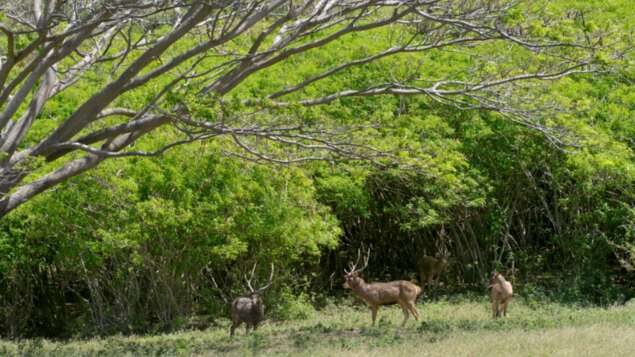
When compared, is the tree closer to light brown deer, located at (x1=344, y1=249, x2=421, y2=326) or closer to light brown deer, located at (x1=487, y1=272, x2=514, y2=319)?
light brown deer, located at (x1=344, y1=249, x2=421, y2=326)

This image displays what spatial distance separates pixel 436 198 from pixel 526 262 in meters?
3.05

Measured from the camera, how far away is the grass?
34.4 ft

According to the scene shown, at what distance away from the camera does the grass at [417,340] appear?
34.4 ft

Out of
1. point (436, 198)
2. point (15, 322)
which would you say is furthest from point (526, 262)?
point (15, 322)

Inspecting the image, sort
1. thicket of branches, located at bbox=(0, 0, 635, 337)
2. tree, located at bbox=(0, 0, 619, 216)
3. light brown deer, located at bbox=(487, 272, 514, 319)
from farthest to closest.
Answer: light brown deer, located at bbox=(487, 272, 514, 319)
thicket of branches, located at bbox=(0, 0, 635, 337)
tree, located at bbox=(0, 0, 619, 216)

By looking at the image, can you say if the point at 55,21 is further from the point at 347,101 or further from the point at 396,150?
the point at 347,101

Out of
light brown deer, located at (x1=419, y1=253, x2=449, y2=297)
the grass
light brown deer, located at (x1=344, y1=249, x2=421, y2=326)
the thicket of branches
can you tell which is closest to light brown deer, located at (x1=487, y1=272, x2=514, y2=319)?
the grass

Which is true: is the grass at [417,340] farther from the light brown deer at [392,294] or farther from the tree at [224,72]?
the tree at [224,72]

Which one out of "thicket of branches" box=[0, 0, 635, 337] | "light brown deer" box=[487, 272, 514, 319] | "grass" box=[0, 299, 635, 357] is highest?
"thicket of branches" box=[0, 0, 635, 337]

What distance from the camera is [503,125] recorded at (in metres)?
18.7

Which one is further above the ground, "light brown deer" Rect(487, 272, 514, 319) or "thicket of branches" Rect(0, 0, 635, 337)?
"thicket of branches" Rect(0, 0, 635, 337)

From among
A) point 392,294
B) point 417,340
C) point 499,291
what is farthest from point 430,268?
point 417,340

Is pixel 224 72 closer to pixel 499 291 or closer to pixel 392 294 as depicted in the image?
pixel 392 294

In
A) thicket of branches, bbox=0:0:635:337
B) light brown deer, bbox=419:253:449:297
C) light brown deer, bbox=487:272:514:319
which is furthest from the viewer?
light brown deer, bbox=419:253:449:297
